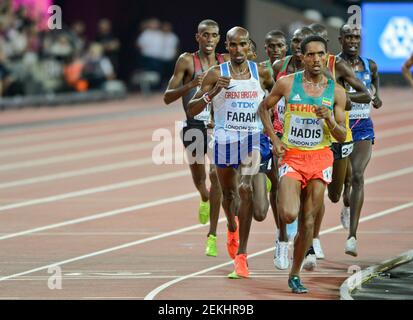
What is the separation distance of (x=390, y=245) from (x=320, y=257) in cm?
128

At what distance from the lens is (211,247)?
14055 mm

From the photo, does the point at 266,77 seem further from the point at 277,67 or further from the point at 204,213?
the point at 204,213

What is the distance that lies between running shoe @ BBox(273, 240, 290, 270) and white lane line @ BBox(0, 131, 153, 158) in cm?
1291

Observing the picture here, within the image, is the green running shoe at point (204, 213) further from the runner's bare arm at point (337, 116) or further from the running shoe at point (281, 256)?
the runner's bare arm at point (337, 116)

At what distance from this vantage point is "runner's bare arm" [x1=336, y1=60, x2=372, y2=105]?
1327cm

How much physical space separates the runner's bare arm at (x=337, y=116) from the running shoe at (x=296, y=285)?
4.17 ft

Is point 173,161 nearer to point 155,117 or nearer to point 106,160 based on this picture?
point 106,160

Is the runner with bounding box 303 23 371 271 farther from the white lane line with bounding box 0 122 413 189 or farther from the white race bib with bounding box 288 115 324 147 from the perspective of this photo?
the white lane line with bounding box 0 122 413 189

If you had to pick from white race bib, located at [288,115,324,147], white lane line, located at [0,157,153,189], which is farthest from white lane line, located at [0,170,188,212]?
white race bib, located at [288,115,324,147]

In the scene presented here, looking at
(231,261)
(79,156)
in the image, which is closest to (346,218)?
(231,261)

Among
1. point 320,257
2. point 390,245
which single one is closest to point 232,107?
point 320,257

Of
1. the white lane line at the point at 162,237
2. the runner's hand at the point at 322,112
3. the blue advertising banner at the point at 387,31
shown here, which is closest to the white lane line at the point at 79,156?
the white lane line at the point at 162,237

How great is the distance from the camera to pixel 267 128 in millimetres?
11938

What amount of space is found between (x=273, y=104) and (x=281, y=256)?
63.7 inches
